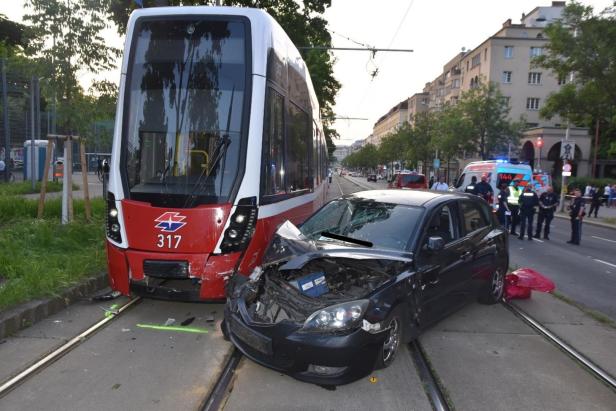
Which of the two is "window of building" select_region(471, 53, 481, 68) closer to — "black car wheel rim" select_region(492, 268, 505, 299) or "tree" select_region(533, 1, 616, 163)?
Answer: "tree" select_region(533, 1, 616, 163)

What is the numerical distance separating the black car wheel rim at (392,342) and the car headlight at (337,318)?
0.47 m

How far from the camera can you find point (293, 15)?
17438mm

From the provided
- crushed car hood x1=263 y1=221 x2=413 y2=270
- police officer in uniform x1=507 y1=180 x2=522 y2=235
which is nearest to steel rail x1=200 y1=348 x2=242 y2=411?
crushed car hood x1=263 y1=221 x2=413 y2=270

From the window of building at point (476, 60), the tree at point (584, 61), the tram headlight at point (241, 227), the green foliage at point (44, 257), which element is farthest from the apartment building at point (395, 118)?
the tram headlight at point (241, 227)

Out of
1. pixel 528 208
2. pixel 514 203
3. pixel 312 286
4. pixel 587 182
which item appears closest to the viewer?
pixel 312 286

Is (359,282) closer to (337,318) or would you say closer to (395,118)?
(337,318)

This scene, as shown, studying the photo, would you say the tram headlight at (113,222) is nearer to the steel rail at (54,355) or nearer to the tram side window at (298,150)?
the steel rail at (54,355)

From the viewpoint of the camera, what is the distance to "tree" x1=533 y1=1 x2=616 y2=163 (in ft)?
62.3

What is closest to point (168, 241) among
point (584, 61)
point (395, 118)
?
point (584, 61)

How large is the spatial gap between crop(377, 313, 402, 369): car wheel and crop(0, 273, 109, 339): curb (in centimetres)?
357

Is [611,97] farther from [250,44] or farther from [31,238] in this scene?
[31,238]

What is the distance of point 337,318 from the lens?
3857mm

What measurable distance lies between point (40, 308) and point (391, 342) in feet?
12.2

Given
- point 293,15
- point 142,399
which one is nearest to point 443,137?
point 293,15
